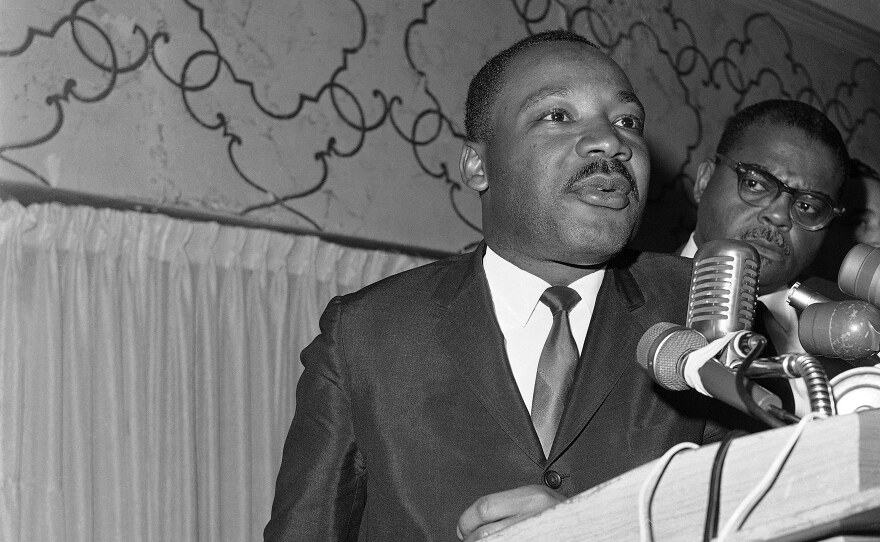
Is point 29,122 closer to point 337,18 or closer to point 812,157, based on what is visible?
point 337,18

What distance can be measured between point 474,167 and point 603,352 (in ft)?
1.74

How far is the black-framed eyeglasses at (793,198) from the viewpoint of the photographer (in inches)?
102

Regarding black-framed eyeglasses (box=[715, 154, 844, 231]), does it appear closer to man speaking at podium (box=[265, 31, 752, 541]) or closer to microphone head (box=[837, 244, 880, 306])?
man speaking at podium (box=[265, 31, 752, 541])

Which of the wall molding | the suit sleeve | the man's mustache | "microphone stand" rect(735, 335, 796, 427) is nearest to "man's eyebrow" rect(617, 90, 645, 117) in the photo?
the man's mustache

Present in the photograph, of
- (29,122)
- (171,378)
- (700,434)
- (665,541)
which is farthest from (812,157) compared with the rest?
(665,541)

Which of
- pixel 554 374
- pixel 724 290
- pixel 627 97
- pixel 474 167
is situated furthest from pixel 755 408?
pixel 474 167

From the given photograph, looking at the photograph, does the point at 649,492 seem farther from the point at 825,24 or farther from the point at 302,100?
the point at 825,24

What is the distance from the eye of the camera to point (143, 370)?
2.50m

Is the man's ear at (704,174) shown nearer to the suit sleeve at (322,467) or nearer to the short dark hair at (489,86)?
the short dark hair at (489,86)

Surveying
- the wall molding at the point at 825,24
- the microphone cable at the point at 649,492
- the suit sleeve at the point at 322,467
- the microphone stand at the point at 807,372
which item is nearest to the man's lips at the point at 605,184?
the suit sleeve at the point at 322,467

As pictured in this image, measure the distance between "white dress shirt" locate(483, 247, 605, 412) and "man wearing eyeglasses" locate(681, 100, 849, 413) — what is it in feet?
2.98

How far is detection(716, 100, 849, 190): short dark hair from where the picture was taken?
2.73 meters

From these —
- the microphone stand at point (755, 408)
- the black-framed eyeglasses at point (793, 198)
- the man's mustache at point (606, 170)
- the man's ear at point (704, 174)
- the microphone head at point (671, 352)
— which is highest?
the man's ear at point (704, 174)

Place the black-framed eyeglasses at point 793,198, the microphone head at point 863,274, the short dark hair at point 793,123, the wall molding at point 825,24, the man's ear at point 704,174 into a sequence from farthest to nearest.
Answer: the wall molding at point 825,24 < the man's ear at point 704,174 < the short dark hair at point 793,123 < the black-framed eyeglasses at point 793,198 < the microphone head at point 863,274
